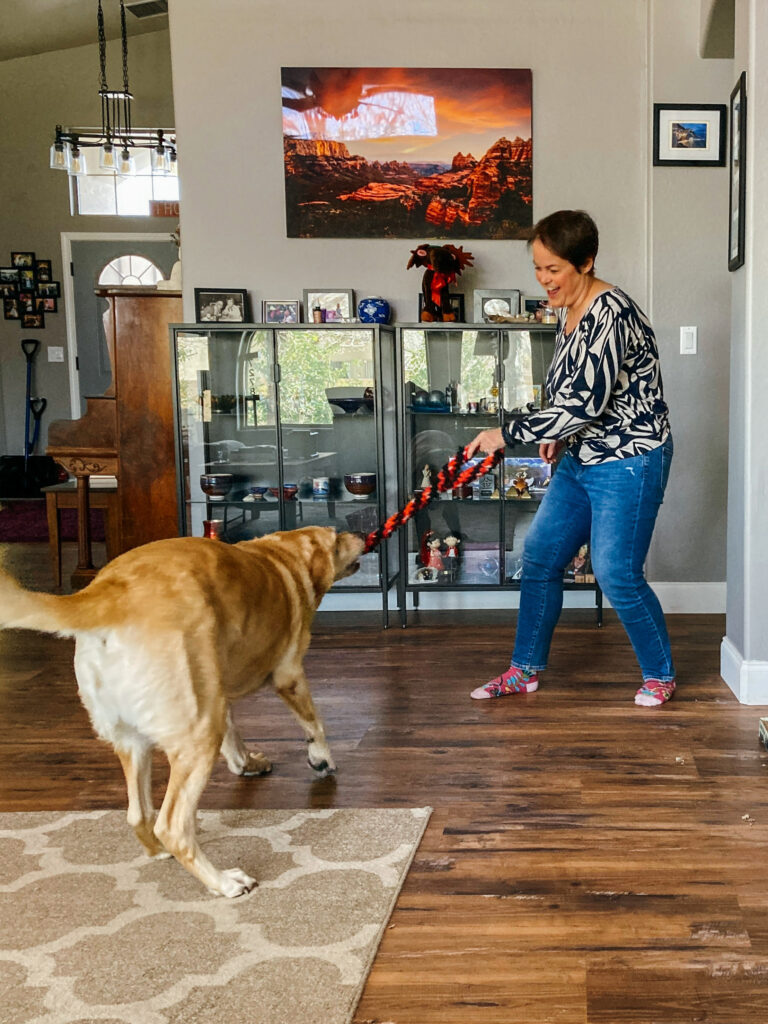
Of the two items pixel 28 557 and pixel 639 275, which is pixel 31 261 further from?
pixel 639 275

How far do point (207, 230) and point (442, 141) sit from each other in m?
1.17

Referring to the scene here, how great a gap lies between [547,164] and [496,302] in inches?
26.5

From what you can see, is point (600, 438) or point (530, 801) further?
point (600, 438)

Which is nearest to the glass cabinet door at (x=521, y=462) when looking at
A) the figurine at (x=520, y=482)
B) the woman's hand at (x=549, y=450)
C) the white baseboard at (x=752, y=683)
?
the figurine at (x=520, y=482)

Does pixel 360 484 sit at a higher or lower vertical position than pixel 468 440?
lower

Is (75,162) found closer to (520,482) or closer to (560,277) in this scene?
(520,482)

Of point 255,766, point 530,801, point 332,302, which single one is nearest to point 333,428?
point 332,302

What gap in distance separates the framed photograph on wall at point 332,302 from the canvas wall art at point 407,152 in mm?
259

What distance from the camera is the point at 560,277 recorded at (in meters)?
2.77

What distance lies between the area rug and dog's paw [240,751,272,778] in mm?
251

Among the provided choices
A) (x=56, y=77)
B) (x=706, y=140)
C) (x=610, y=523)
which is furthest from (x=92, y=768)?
(x=56, y=77)

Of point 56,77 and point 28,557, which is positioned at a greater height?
point 56,77

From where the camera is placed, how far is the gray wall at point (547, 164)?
4172mm

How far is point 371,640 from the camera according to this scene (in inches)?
157
